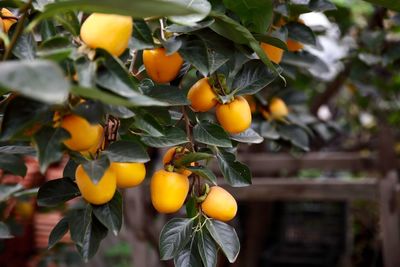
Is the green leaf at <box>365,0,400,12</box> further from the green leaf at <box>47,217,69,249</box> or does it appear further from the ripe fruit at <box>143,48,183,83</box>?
the green leaf at <box>47,217,69,249</box>

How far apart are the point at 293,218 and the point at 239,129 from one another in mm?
2338

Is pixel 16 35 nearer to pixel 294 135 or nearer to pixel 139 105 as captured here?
pixel 139 105

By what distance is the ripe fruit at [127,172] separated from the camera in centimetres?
59

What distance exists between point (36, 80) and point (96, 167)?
0.18m

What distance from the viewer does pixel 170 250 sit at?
2.18 ft

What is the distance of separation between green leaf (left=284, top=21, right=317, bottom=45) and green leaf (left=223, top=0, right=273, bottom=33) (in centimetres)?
21

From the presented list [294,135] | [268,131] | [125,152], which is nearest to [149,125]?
[125,152]

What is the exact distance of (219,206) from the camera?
66 cm

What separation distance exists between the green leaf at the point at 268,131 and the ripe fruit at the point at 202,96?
419 millimetres

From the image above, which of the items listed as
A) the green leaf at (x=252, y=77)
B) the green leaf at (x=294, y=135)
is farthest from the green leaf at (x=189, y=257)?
the green leaf at (x=294, y=135)

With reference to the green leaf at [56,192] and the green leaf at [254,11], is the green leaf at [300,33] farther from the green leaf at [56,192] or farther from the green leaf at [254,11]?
the green leaf at [56,192]

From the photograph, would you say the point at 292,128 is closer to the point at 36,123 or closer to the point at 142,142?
the point at 142,142

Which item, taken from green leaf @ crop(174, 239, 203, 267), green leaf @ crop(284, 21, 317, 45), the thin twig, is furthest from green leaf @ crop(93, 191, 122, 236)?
green leaf @ crop(284, 21, 317, 45)

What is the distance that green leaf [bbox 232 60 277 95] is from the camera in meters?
0.70
